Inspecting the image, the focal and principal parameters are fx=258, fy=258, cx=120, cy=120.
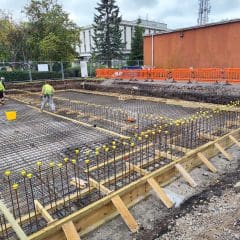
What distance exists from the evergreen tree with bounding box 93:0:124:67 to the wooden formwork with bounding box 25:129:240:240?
3344 cm

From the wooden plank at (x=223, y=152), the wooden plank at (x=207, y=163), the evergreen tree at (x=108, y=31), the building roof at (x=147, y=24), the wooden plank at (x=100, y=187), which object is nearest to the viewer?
the wooden plank at (x=100, y=187)

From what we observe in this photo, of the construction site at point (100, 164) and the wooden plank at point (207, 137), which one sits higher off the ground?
the wooden plank at point (207, 137)

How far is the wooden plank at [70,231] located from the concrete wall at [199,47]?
665 inches

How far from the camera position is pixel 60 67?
21.5 meters

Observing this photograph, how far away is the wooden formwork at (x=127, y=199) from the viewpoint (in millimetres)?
3068

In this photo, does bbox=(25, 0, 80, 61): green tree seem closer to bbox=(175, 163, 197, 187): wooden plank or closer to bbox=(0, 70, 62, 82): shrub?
bbox=(0, 70, 62, 82): shrub

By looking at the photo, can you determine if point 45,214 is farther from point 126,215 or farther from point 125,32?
point 125,32

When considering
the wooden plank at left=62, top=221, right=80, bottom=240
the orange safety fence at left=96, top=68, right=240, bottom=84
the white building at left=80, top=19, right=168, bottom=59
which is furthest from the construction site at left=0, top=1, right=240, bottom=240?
the white building at left=80, top=19, right=168, bottom=59

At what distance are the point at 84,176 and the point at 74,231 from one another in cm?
178

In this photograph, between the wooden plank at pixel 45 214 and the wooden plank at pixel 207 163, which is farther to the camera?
the wooden plank at pixel 207 163

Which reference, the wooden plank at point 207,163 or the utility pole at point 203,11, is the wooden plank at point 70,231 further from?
the utility pole at point 203,11

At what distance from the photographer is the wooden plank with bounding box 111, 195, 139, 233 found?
338 centimetres

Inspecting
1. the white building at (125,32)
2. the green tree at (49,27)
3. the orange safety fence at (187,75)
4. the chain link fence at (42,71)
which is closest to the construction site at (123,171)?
the orange safety fence at (187,75)

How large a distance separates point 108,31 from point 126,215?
36.6 m
